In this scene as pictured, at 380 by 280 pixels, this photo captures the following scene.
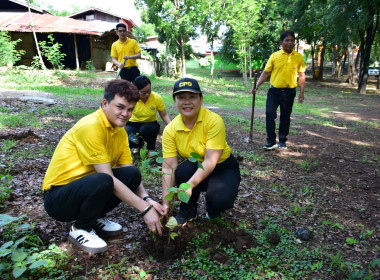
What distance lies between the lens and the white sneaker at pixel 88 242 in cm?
205

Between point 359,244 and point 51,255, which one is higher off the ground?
point 51,255

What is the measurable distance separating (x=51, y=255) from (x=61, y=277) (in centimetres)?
24

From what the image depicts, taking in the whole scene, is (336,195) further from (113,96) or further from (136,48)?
(136,48)

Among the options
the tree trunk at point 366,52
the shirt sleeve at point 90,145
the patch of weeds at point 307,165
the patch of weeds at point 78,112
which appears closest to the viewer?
the shirt sleeve at point 90,145

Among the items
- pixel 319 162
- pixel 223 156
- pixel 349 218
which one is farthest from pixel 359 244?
pixel 319 162

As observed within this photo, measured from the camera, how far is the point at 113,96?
2010 millimetres

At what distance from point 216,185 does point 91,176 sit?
3.27ft

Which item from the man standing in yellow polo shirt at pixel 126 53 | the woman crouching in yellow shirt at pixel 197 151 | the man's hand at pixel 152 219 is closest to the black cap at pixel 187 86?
the woman crouching in yellow shirt at pixel 197 151

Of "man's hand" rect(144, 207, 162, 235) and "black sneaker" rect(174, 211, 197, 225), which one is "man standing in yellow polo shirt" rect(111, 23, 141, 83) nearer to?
"black sneaker" rect(174, 211, 197, 225)

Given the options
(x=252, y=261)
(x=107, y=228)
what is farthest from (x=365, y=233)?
(x=107, y=228)

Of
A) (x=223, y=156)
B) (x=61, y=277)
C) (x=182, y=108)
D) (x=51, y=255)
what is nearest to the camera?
(x=61, y=277)

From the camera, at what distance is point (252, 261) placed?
2053 millimetres

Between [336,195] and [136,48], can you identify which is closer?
[336,195]

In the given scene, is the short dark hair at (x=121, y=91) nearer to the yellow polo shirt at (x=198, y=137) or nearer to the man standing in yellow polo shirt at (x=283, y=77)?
the yellow polo shirt at (x=198, y=137)
